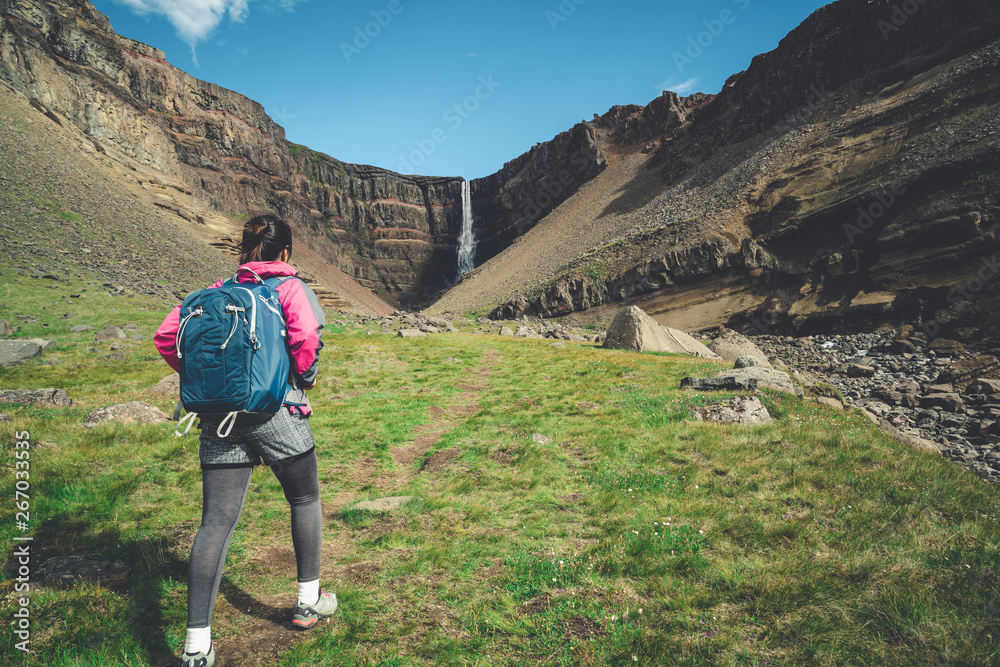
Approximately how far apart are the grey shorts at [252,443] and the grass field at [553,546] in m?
1.53

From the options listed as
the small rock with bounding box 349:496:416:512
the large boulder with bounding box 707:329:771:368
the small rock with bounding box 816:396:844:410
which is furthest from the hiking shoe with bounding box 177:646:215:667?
the large boulder with bounding box 707:329:771:368

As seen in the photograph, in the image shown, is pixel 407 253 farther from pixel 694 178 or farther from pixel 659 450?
pixel 659 450

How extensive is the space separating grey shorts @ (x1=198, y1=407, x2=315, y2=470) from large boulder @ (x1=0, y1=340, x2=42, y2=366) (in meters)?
17.5

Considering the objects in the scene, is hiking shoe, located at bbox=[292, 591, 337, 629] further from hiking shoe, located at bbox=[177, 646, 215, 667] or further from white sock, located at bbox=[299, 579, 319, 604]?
hiking shoe, located at bbox=[177, 646, 215, 667]

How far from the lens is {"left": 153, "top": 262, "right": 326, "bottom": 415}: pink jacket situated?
130 inches

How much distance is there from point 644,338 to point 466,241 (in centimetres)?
11268

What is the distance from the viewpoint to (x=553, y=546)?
4766 millimetres

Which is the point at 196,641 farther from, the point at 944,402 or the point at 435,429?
the point at 944,402

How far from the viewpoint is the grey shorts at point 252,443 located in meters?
3.20

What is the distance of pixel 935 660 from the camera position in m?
2.79

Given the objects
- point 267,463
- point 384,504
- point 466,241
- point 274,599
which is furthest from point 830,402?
point 466,241

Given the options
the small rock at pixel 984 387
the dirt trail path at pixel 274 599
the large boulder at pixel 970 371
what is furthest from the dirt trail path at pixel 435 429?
the large boulder at pixel 970 371

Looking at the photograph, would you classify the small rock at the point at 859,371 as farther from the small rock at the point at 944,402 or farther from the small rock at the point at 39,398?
the small rock at the point at 39,398

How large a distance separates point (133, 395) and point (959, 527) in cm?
1531
